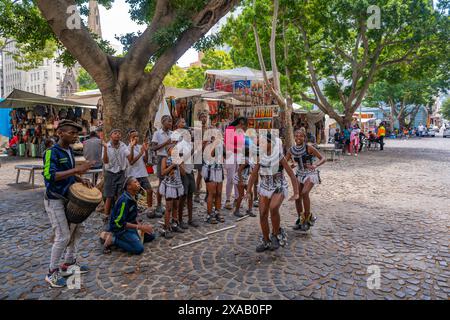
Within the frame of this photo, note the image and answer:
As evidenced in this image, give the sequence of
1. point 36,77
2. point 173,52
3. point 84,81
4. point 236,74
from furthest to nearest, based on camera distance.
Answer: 1. point 36,77
2. point 84,81
3. point 236,74
4. point 173,52

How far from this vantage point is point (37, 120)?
55.3 feet

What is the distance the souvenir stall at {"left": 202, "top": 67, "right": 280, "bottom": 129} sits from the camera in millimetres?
13109

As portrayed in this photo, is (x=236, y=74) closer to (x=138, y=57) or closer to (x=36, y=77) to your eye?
(x=138, y=57)

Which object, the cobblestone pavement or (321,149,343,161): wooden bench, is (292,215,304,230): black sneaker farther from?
(321,149,343,161): wooden bench

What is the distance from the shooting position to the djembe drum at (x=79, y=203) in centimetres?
376

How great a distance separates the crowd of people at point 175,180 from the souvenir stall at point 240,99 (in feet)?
19.8

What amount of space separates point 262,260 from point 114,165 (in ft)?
10.8

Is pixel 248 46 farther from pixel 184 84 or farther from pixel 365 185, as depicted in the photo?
pixel 184 84

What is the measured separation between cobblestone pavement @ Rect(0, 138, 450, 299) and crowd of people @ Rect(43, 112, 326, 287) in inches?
10.9

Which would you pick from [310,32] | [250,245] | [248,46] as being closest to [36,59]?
[248,46]

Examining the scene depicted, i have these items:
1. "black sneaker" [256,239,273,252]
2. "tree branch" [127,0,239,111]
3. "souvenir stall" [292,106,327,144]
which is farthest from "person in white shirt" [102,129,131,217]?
"souvenir stall" [292,106,327,144]

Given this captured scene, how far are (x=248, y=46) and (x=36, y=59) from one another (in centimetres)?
1516

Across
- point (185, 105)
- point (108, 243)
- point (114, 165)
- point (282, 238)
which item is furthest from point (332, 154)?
point (108, 243)

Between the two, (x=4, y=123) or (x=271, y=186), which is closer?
(x=271, y=186)
